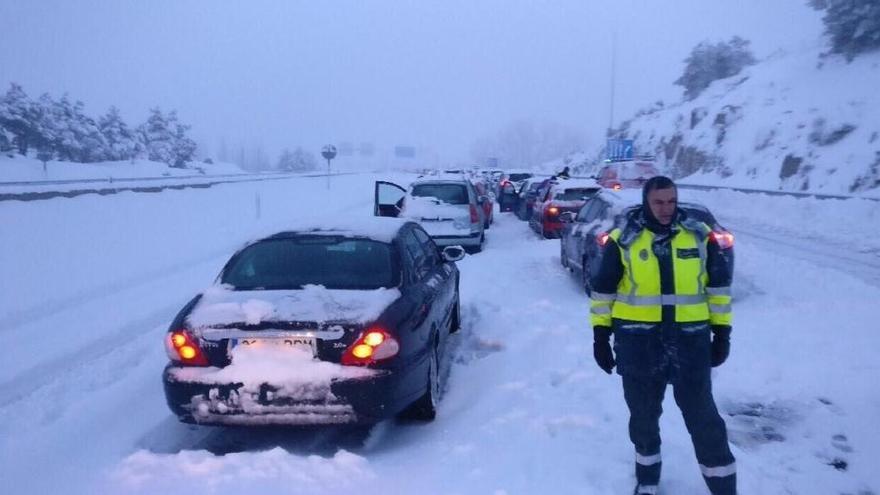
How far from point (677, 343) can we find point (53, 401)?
5054mm

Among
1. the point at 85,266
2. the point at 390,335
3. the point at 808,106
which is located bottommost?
the point at 85,266

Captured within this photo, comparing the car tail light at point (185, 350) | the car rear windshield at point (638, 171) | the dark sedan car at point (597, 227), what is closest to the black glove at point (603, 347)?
the car tail light at point (185, 350)

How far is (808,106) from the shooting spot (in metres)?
38.4

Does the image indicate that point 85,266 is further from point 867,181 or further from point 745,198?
point 867,181

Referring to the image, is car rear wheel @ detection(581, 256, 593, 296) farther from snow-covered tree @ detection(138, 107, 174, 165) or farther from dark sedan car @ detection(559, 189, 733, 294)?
snow-covered tree @ detection(138, 107, 174, 165)

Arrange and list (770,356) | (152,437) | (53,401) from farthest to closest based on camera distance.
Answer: (770,356), (53,401), (152,437)

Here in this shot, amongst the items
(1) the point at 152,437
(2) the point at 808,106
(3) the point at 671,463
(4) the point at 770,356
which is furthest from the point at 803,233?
(2) the point at 808,106

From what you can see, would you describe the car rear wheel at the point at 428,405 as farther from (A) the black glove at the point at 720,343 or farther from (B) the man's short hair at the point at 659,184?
(B) the man's short hair at the point at 659,184

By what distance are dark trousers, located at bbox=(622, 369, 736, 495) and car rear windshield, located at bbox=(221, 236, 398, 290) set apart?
205cm

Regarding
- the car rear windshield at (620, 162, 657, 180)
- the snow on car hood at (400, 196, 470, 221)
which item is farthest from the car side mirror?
the car rear windshield at (620, 162, 657, 180)

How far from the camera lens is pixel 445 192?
14625 millimetres

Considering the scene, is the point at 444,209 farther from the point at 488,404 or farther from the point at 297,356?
the point at 297,356

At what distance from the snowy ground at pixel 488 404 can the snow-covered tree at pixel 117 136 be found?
66.6 metres

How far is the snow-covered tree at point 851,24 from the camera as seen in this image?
118 feet
